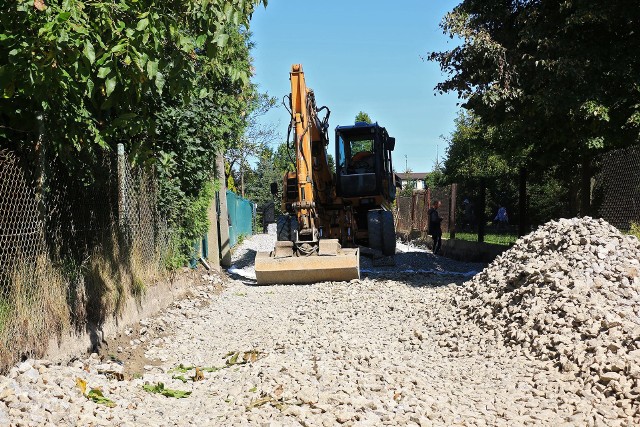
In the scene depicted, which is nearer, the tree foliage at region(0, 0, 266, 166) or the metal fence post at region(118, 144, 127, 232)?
the tree foliage at region(0, 0, 266, 166)

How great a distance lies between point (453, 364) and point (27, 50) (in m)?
4.55

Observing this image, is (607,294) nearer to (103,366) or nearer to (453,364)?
(453,364)

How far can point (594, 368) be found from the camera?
5.34 m

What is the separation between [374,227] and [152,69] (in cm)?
1177

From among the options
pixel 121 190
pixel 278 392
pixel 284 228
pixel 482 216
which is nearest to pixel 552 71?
pixel 482 216

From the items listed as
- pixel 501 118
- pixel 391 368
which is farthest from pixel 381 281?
pixel 391 368

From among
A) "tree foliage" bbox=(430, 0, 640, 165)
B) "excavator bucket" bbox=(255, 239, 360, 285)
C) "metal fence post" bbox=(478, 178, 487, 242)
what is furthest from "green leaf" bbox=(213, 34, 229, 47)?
"metal fence post" bbox=(478, 178, 487, 242)

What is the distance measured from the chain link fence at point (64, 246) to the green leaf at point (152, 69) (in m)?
1.74

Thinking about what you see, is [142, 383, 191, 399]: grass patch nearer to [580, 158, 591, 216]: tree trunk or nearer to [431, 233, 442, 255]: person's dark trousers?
[580, 158, 591, 216]: tree trunk

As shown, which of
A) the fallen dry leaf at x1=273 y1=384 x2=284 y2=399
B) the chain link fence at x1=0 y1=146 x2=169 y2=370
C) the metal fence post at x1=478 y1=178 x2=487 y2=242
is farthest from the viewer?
the metal fence post at x1=478 y1=178 x2=487 y2=242

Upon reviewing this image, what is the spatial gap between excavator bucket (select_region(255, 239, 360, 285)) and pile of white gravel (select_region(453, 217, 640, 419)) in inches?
145

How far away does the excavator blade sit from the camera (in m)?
12.7

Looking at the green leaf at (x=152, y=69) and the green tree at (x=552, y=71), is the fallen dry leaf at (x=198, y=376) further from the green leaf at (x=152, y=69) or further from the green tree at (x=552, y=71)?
the green tree at (x=552, y=71)

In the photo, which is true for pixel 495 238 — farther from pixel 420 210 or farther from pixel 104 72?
pixel 104 72
